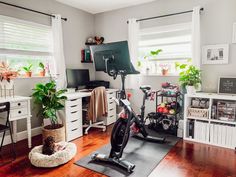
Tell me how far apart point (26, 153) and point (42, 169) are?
60 centimetres

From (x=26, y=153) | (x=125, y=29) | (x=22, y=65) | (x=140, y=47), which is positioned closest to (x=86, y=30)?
(x=125, y=29)

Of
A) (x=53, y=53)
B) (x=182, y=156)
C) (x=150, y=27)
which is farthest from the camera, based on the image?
(x=150, y=27)

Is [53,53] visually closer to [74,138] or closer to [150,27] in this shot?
[74,138]

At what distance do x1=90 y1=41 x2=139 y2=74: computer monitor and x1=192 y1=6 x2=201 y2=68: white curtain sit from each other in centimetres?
156

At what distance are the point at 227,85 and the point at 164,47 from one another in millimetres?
1339

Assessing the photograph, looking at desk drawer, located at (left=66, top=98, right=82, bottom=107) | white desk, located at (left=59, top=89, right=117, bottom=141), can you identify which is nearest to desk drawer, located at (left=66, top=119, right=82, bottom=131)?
white desk, located at (left=59, top=89, right=117, bottom=141)

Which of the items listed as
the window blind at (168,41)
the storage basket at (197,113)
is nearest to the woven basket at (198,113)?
the storage basket at (197,113)

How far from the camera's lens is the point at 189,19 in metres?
3.40

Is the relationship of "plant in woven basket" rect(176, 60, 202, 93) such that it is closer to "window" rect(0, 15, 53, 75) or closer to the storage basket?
the storage basket

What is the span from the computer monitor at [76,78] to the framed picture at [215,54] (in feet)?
7.64

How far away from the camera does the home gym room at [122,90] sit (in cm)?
230

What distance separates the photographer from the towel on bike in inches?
131

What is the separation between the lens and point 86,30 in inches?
172

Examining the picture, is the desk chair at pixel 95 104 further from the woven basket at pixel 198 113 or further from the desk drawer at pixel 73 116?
the woven basket at pixel 198 113
